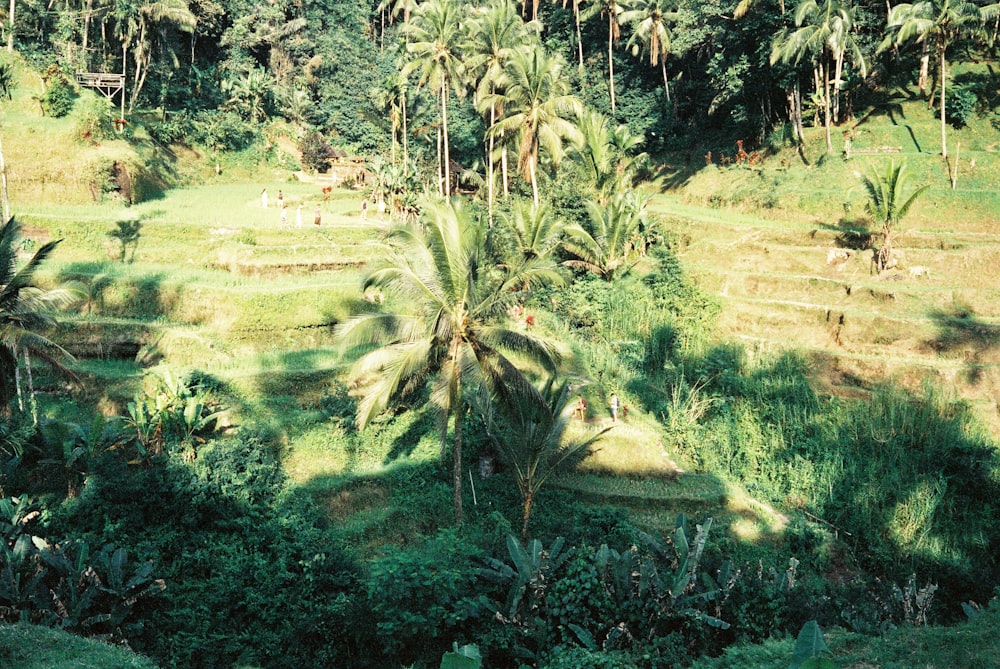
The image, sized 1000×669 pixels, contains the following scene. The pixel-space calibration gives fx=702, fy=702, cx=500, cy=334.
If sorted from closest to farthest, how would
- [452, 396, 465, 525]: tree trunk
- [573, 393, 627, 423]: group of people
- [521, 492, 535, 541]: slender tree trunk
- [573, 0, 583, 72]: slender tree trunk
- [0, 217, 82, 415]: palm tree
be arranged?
[0, 217, 82, 415]: palm tree, [452, 396, 465, 525]: tree trunk, [521, 492, 535, 541]: slender tree trunk, [573, 393, 627, 423]: group of people, [573, 0, 583, 72]: slender tree trunk

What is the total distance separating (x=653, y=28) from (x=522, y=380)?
1350 inches

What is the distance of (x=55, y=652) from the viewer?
10195mm

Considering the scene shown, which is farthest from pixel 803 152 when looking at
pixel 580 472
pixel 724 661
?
pixel 724 661

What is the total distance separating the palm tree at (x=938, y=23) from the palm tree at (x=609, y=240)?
Result: 1223 cm

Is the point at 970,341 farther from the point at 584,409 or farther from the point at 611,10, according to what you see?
the point at 611,10

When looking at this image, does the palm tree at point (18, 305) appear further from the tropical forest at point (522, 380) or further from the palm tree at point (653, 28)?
the palm tree at point (653, 28)

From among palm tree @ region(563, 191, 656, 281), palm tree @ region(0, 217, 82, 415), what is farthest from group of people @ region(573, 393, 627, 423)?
palm tree @ region(0, 217, 82, 415)

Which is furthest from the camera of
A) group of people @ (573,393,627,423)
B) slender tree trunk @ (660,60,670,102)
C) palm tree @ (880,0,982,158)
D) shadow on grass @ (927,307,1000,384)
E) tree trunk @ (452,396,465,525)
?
slender tree trunk @ (660,60,670,102)

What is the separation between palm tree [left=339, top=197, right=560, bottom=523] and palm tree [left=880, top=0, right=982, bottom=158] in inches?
889

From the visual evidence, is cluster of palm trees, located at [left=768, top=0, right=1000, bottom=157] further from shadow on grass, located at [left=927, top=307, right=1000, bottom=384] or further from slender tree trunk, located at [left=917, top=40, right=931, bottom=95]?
shadow on grass, located at [left=927, top=307, right=1000, bottom=384]

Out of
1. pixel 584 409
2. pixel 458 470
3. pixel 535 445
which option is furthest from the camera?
pixel 584 409

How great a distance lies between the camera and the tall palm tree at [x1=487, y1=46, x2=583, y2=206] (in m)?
26.1

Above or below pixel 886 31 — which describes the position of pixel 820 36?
below

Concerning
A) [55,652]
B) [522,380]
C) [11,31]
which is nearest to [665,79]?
[11,31]
